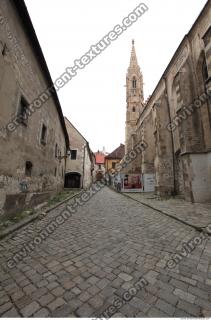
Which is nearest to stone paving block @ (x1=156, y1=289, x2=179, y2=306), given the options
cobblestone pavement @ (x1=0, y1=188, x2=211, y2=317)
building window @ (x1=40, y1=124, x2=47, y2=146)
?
cobblestone pavement @ (x1=0, y1=188, x2=211, y2=317)

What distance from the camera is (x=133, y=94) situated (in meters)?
36.8

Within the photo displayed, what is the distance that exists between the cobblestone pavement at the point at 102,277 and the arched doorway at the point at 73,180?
19.6 meters

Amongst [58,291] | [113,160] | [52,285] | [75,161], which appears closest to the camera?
[58,291]

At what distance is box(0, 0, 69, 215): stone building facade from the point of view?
15.9 ft

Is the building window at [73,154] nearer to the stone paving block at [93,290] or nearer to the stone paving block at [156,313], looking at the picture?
the stone paving block at [93,290]

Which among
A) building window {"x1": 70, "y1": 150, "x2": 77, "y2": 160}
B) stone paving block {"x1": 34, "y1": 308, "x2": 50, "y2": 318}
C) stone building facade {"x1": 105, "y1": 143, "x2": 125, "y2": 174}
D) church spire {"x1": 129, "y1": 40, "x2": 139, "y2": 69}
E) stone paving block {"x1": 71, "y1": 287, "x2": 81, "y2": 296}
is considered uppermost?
church spire {"x1": 129, "y1": 40, "x2": 139, "y2": 69}

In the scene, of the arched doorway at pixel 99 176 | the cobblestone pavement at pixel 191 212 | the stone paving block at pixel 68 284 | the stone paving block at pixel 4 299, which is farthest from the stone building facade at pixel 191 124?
the arched doorway at pixel 99 176

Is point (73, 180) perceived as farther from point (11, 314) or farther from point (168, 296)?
point (168, 296)

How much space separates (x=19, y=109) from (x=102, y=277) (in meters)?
5.98

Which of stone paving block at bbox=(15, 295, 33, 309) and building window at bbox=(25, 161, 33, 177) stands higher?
building window at bbox=(25, 161, 33, 177)

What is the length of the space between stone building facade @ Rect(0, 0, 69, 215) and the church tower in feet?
83.8

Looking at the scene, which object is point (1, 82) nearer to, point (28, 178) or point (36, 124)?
point (36, 124)

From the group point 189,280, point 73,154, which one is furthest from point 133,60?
point 189,280

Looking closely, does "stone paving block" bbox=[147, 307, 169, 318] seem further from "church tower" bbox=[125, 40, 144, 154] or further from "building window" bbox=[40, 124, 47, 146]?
"church tower" bbox=[125, 40, 144, 154]
